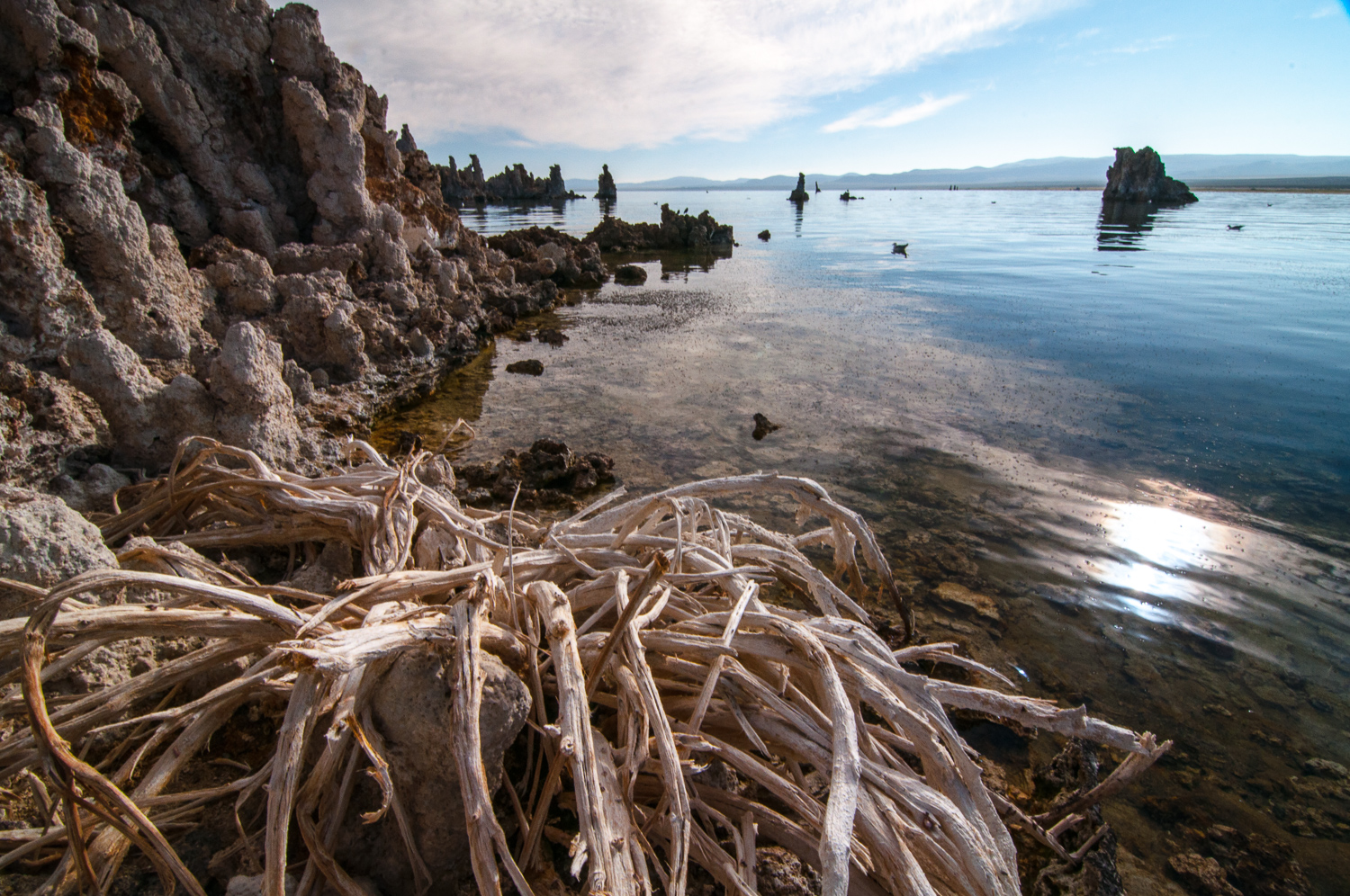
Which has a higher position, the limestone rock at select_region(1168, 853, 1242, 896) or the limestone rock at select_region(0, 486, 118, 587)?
the limestone rock at select_region(0, 486, 118, 587)

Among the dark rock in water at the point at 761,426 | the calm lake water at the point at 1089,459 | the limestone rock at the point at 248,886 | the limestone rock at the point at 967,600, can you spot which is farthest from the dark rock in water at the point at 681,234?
the limestone rock at the point at 248,886

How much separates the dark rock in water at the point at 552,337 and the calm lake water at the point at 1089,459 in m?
0.26

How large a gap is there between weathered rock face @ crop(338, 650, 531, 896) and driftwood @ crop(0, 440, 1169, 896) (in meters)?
0.04

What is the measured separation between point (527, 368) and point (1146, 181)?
237 ft

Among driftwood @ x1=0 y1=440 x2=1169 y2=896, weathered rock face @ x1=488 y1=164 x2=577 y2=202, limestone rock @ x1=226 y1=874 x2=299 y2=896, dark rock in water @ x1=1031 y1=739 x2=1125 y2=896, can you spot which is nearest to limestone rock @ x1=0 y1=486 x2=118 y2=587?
driftwood @ x1=0 y1=440 x2=1169 y2=896

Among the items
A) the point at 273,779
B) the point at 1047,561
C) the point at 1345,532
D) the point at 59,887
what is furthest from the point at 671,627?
the point at 1345,532

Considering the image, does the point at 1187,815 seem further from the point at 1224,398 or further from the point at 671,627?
the point at 1224,398

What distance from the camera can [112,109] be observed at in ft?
17.5

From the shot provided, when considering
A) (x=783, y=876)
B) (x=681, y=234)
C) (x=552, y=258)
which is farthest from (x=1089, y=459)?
(x=681, y=234)

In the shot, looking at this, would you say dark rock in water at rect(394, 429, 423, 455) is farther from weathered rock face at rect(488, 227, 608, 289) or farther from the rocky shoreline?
weathered rock face at rect(488, 227, 608, 289)

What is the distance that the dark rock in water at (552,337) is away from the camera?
10742mm

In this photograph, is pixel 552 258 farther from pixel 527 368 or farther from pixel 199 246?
pixel 199 246

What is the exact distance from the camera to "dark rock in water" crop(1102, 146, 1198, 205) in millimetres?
56062

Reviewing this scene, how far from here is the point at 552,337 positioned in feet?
36.1
